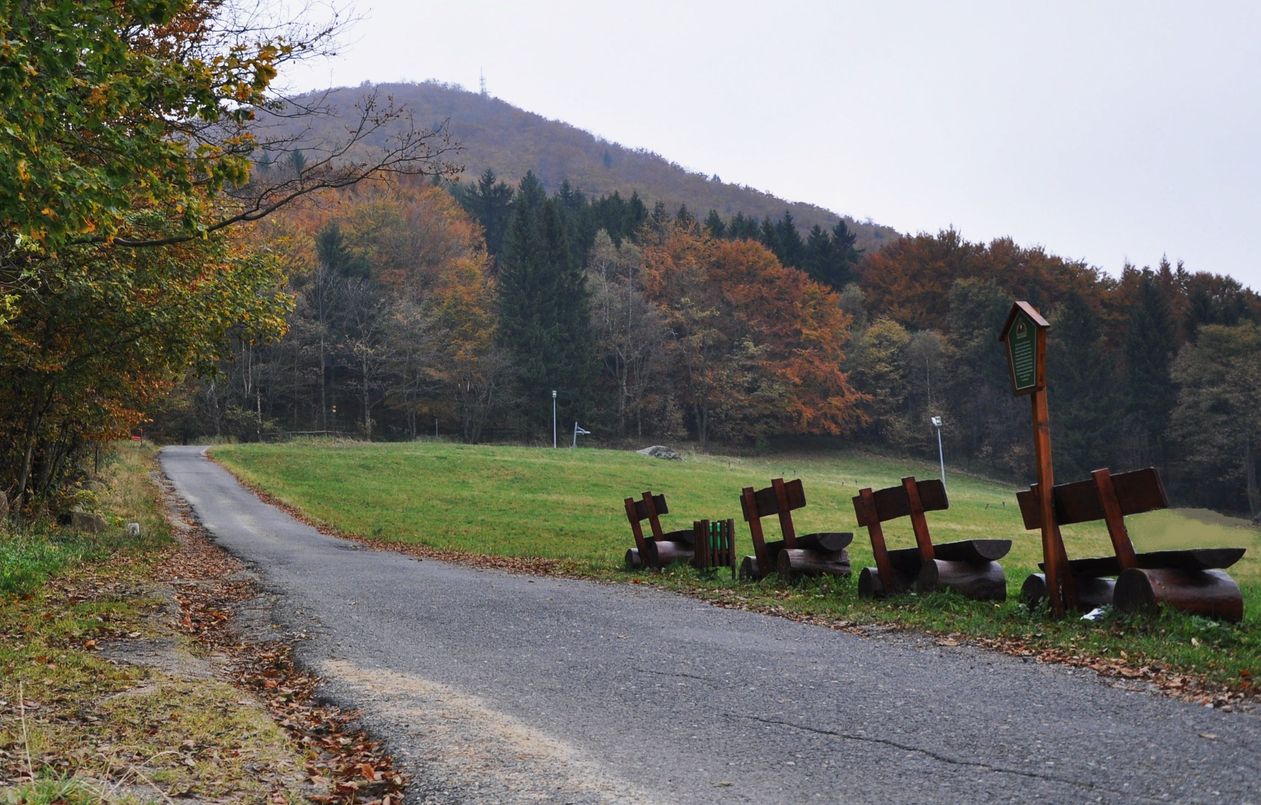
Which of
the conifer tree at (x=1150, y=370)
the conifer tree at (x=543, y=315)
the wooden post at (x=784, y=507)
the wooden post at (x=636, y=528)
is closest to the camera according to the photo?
the wooden post at (x=784, y=507)

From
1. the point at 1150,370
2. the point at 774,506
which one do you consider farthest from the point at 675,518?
the point at 1150,370

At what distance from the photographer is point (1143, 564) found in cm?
800

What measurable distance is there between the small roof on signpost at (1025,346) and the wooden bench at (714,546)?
5507 mm

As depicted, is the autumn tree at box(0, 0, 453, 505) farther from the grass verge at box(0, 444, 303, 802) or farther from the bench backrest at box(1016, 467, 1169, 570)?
the bench backrest at box(1016, 467, 1169, 570)

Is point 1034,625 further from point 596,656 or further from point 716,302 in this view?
point 716,302

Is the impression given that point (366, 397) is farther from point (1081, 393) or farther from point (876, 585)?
point (876, 585)

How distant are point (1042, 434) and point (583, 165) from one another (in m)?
130

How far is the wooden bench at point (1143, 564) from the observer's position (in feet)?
24.8

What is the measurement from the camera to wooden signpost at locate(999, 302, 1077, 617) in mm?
8461

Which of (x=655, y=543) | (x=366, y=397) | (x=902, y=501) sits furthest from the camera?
(x=366, y=397)

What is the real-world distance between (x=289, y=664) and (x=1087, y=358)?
7597cm

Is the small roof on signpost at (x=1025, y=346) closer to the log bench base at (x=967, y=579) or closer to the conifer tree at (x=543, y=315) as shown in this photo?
the log bench base at (x=967, y=579)

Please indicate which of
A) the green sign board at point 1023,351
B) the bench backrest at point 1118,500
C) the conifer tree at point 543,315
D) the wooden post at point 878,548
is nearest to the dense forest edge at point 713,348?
the conifer tree at point 543,315

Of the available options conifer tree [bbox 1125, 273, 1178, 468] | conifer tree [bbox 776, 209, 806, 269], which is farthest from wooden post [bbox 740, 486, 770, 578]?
conifer tree [bbox 776, 209, 806, 269]
